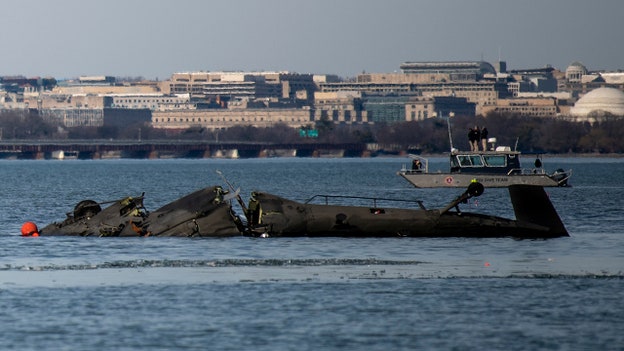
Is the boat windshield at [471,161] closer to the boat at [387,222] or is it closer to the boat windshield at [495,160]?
the boat windshield at [495,160]

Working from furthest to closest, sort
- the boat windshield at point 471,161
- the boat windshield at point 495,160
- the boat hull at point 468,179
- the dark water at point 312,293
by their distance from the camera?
the boat windshield at point 495,160 → the boat windshield at point 471,161 → the boat hull at point 468,179 → the dark water at point 312,293

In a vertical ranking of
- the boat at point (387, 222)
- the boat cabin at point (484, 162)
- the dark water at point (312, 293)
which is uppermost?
the boat cabin at point (484, 162)

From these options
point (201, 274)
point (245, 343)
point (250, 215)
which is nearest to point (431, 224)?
point (250, 215)

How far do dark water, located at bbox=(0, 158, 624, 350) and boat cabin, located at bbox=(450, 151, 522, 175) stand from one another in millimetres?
55500

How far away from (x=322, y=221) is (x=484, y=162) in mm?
62710

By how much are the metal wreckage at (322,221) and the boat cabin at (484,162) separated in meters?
59.8

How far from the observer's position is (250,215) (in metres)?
58.7

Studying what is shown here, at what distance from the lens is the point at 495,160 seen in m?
120

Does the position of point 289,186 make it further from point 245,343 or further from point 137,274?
point 245,343

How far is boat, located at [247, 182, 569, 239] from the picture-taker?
57.8 meters

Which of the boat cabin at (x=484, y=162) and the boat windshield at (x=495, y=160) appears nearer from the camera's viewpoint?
the boat cabin at (x=484, y=162)

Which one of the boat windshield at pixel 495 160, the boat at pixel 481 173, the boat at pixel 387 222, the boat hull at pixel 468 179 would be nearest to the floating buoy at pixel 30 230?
the boat at pixel 387 222

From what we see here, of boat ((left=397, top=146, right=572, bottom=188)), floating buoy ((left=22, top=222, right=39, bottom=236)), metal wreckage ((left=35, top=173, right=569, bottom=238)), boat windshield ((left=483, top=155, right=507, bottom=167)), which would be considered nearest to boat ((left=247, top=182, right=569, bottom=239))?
metal wreckage ((left=35, top=173, right=569, bottom=238))

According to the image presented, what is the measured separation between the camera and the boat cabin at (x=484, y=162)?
119062 mm
